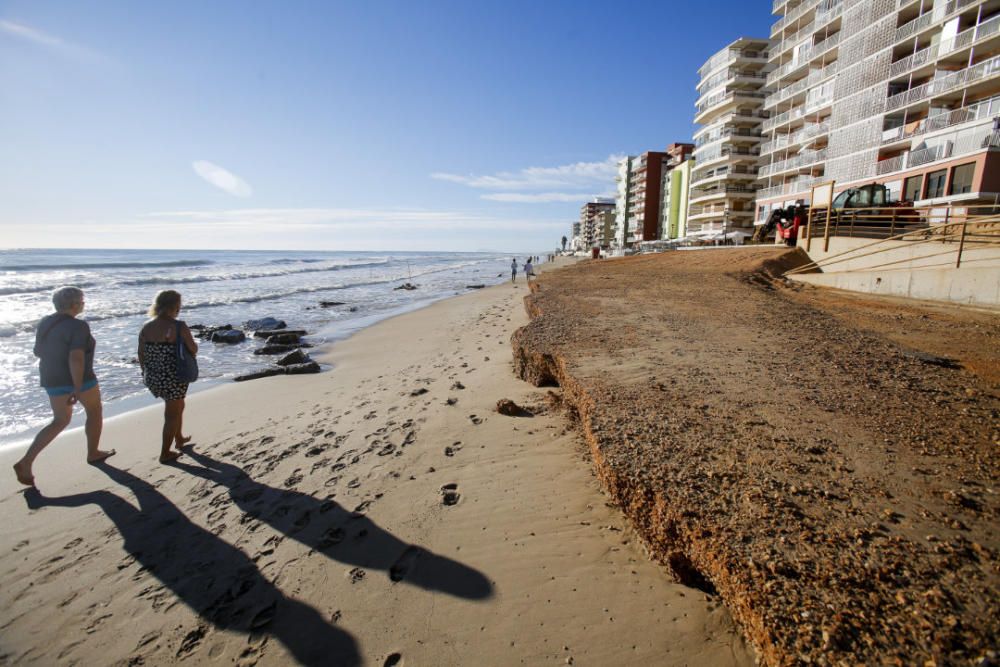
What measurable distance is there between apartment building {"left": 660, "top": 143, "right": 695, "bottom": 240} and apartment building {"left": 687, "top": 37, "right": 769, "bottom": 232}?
6684 mm

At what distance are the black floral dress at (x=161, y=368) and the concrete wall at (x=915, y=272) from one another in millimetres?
15016

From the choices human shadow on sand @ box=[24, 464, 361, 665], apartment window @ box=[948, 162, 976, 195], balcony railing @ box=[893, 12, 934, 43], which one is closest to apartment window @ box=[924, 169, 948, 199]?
apartment window @ box=[948, 162, 976, 195]

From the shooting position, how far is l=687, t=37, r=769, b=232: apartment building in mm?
41375

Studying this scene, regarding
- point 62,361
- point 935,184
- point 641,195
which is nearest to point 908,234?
point 935,184

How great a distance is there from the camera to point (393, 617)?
7.82 ft

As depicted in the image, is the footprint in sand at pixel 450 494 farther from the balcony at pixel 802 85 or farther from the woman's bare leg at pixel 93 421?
the balcony at pixel 802 85

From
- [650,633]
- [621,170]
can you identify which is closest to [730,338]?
[650,633]

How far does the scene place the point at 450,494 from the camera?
11.3ft

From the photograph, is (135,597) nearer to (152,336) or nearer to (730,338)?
(152,336)

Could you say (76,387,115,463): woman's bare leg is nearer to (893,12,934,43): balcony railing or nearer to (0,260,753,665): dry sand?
(0,260,753,665): dry sand

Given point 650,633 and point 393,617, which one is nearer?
point 650,633

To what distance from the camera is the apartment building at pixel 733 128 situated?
41.4 m

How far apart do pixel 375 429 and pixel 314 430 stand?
81 centimetres

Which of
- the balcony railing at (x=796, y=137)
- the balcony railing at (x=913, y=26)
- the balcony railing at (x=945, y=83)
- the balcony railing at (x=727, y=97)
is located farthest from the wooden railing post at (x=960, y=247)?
the balcony railing at (x=727, y=97)
